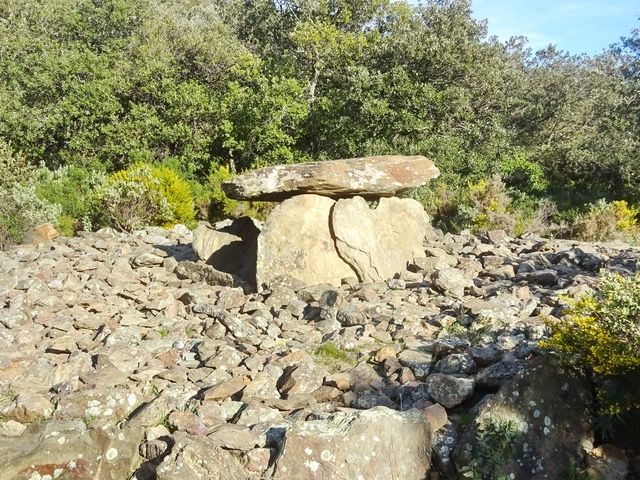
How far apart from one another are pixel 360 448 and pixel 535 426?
1.23 metres

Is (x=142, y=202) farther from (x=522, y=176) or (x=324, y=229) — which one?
(x=522, y=176)

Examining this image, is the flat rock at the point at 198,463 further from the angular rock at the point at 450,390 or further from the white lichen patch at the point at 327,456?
the angular rock at the point at 450,390

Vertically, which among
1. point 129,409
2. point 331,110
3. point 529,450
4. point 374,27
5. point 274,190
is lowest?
point 129,409

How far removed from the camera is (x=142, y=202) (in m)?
12.6

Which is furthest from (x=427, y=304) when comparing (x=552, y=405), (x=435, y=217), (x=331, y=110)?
(x=331, y=110)

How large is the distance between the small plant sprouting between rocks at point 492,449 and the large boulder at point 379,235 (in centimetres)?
444

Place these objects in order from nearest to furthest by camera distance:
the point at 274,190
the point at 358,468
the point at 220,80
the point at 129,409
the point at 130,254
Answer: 1. the point at 358,468
2. the point at 129,409
3. the point at 274,190
4. the point at 130,254
5. the point at 220,80

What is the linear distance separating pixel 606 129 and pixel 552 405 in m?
22.0

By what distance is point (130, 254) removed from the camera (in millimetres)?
9586

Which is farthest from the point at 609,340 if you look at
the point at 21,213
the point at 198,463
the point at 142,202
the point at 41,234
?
the point at 21,213

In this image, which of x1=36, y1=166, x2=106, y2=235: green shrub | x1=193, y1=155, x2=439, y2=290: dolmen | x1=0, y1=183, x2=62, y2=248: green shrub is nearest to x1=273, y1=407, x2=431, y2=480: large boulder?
x1=193, y1=155, x2=439, y2=290: dolmen

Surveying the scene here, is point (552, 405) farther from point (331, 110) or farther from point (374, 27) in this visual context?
point (374, 27)

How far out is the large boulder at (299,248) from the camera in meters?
8.22

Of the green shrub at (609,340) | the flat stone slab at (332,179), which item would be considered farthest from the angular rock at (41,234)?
the green shrub at (609,340)
